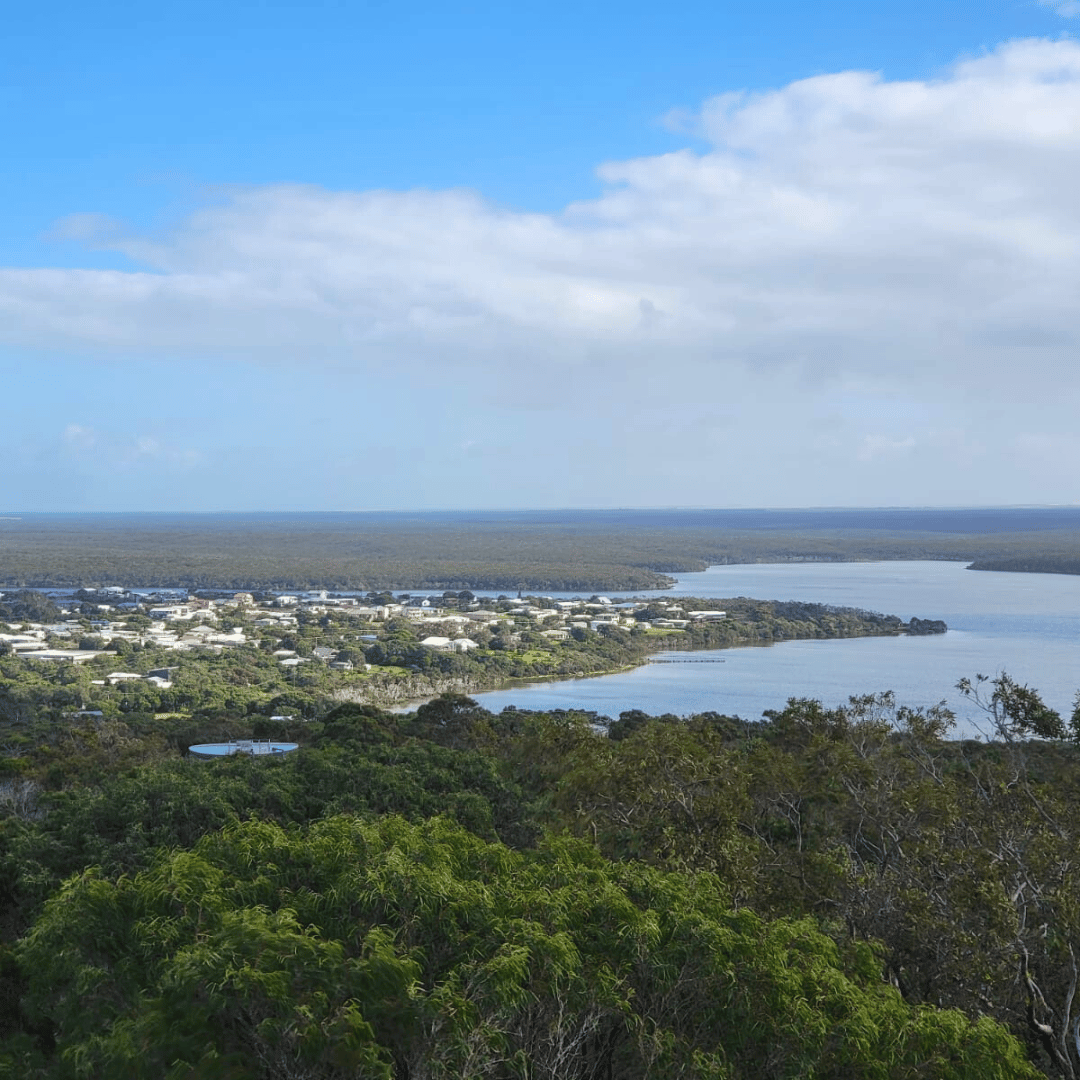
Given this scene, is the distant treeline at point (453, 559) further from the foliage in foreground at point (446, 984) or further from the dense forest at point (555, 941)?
the foliage in foreground at point (446, 984)

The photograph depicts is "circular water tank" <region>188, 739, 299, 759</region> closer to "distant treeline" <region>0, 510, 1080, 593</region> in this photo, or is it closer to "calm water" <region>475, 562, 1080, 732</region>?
"calm water" <region>475, 562, 1080, 732</region>

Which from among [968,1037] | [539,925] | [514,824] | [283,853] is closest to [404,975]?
[539,925]

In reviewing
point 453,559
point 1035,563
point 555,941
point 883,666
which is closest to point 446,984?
point 555,941

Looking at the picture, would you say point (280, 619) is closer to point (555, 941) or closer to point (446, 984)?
point (555, 941)

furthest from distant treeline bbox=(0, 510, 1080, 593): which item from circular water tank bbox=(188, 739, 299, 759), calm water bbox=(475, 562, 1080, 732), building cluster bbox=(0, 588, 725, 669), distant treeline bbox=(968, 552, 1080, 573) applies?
circular water tank bbox=(188, 739, 299, 759)

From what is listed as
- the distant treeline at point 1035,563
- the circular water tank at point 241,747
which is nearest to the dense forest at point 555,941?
the circular water tank at point 241,747

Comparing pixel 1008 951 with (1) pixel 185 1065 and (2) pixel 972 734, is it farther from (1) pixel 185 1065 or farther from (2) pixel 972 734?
(2) pixel 972 734

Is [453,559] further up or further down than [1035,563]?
further down
